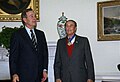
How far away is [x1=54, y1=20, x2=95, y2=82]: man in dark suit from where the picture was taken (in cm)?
304

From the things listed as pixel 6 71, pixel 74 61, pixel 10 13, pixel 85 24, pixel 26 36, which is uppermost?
pixel 10 13

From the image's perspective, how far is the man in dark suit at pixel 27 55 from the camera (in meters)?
2.82

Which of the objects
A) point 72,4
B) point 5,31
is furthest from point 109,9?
point 5,31

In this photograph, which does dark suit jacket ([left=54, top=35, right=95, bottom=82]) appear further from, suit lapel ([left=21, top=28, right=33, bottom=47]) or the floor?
the floor

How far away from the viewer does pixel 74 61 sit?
3.05m

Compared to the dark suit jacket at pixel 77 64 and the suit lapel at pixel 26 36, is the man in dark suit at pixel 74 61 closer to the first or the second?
the dark suit jacket at pixel 77 64

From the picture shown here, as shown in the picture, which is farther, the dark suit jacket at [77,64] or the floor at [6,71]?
the floor at [6,71]

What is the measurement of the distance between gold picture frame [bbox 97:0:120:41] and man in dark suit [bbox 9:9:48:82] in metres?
1.70

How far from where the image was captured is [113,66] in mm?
4305

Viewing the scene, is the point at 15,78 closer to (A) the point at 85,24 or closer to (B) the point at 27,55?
(B) the point at 27,55

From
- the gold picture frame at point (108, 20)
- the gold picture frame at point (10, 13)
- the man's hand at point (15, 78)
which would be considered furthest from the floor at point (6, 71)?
the man's hand at point (15, 78)

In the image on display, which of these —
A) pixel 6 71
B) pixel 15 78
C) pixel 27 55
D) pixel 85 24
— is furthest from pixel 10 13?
pixel 15 78

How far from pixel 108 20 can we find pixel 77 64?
1569 millimetres

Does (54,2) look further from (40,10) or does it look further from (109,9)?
(109,9)
